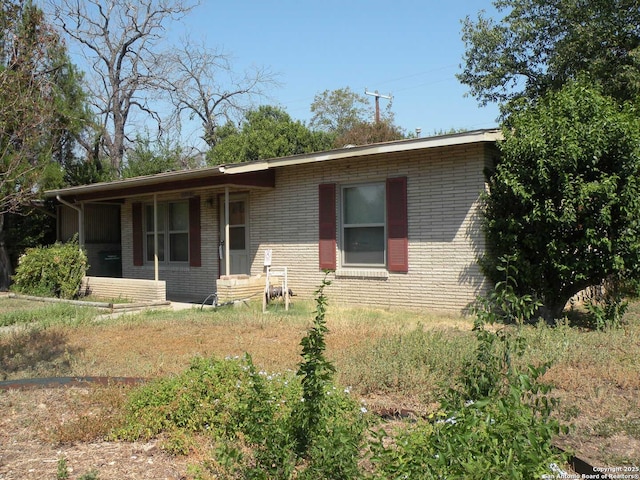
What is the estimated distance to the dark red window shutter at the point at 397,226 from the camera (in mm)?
11602

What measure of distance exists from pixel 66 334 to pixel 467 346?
5.99 meters

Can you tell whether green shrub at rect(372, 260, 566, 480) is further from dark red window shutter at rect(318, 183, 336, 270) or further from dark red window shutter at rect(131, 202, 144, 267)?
dark red window shutter at rect(131, 202, 144, 267)

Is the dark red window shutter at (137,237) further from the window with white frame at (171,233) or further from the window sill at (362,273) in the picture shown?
→ the window sill at (362,273)

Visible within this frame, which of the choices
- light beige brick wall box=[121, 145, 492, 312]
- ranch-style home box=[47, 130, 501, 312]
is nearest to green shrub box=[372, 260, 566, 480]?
ranch-style home box=[47, 130, 501, 312]

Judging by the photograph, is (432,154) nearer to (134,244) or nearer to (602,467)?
(602,467)

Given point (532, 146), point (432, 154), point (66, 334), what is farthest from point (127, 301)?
point (532, 146)

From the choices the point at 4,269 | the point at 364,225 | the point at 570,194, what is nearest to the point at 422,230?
the point at 364,225

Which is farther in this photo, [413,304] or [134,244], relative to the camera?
[134,244]

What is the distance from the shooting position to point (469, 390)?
3.84 meters

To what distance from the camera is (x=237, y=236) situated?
14.8m

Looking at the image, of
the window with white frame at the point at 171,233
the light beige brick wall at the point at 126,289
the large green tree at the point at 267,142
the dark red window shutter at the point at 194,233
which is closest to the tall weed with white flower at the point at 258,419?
the light beige brick wall at the point at 126,289

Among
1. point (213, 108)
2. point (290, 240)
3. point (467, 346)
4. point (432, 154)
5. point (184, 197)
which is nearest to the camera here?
point (467, 346)

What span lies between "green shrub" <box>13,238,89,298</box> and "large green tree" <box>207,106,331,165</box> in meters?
14.3

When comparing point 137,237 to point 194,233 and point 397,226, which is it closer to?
point 194,233
